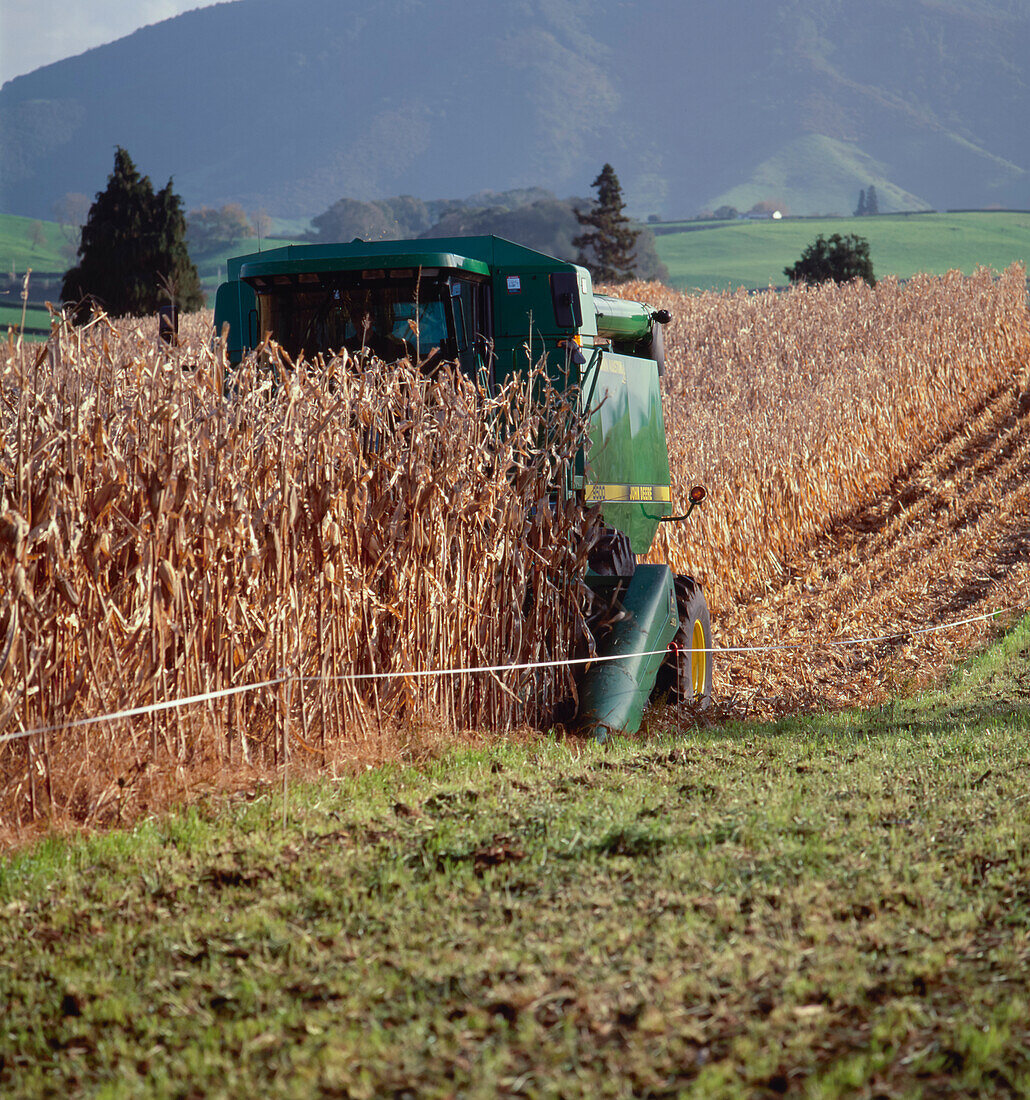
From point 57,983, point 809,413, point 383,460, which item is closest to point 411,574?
point 383,460

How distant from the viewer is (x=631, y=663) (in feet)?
→ 20.4

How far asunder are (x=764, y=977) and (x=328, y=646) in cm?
266

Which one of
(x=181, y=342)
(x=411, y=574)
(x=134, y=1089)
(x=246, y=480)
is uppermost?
(x=181, y=342)

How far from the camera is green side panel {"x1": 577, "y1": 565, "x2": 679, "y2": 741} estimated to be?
6.06m

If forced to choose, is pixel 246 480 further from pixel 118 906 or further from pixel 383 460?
pixel 118 906

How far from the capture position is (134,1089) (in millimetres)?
2600

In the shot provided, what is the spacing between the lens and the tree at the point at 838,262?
42.4 meters

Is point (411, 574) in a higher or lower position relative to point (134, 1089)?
higher

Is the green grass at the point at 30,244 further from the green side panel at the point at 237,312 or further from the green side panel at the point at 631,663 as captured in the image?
the green side panel at the point at 631,663

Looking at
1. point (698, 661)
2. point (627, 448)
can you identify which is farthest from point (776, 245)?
point (698, 661)

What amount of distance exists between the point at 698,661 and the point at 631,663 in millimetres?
1461

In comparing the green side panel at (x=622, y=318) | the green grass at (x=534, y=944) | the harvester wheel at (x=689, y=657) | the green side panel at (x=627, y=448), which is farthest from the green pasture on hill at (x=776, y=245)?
the green grass at (x=534, y=944)

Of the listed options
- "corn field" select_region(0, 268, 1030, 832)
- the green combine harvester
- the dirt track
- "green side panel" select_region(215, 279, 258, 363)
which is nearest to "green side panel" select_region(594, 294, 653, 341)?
the green combine harvester

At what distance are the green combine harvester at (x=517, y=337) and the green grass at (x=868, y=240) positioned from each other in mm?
70433
